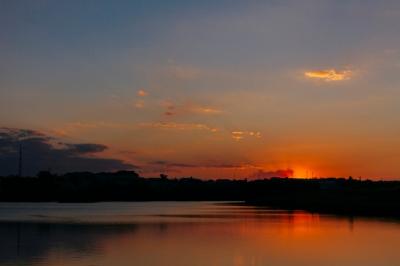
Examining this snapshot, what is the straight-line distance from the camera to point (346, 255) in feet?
92.0

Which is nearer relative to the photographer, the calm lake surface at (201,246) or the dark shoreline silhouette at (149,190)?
the calm lake surface at (201,246)

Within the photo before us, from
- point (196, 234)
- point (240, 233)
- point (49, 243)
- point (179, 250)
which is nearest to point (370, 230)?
point (240, 233)

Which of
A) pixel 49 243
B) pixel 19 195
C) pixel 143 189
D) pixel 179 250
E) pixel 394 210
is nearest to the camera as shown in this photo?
pixel 179 250

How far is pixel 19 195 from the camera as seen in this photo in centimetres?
15888

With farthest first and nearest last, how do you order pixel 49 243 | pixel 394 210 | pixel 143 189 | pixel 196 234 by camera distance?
pixel 143 189, pixel 394 210, pixel 196 234, pixel 49 243

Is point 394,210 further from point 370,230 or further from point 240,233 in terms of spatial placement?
point 240,233

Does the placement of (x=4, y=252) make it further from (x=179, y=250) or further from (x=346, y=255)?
(x=346, y=255)

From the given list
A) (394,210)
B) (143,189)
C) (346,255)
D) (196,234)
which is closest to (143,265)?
(346,255)

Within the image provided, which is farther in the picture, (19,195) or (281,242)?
(19,195)

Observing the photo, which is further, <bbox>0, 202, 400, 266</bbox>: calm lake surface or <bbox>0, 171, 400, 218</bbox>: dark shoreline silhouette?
<bbox>0, 171, 400, 218</bbox>: dark shoreline silhouette

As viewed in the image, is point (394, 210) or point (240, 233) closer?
point (240, 233)

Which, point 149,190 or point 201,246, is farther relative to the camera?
point 149,190

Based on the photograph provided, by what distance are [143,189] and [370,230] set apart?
14106 cm

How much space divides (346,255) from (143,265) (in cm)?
960
